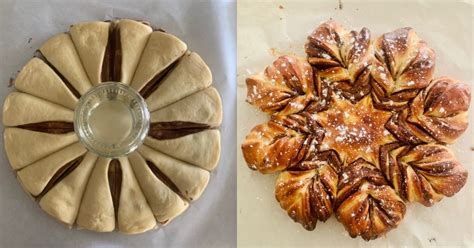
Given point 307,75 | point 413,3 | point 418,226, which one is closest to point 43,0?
point 307,75

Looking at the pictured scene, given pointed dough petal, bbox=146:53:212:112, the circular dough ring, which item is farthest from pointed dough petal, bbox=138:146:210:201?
pointed dough petal, bbox=146:53:212:112

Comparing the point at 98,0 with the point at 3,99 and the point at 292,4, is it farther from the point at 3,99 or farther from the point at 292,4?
the point at 292,4

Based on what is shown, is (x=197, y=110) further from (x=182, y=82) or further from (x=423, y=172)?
(x=423, y=172)

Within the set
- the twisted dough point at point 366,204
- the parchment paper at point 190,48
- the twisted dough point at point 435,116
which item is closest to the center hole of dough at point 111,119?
the parchment paper at point 190,48

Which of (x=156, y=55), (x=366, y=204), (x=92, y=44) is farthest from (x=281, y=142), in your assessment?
(x=92, y=44)

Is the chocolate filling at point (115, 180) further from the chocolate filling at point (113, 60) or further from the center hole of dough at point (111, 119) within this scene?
the chocolate filling at point (113, 60)

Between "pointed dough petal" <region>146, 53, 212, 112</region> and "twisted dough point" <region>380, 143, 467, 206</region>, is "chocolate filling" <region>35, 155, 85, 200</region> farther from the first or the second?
"twisted dough point" <region>380, 143, 467, 206</region>
